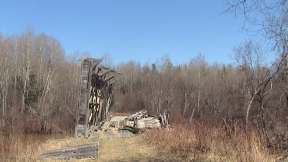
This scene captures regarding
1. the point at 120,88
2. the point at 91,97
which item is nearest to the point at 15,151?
the point at 91,97

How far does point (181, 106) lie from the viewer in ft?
163

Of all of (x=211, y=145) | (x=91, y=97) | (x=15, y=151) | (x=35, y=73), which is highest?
(x=35, y=73)

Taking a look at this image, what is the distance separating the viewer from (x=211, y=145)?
841 centimetres

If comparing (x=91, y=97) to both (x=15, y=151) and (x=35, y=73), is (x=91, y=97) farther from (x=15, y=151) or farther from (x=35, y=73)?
(x=35, y=73)

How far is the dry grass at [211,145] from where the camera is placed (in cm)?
679

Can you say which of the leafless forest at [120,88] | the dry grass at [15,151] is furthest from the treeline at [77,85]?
the dry grass at [15,151]

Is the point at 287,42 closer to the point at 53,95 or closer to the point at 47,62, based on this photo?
the point at 53,95

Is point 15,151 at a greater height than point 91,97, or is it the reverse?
point 91,97

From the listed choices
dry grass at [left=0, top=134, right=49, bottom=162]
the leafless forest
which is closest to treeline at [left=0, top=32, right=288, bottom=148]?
the leafless forest

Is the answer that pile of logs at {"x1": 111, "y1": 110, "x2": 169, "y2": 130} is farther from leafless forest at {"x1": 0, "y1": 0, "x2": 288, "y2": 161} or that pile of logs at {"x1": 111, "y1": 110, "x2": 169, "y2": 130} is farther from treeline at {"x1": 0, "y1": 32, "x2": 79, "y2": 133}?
treeline at {"x1": 0, "y1": 32, "x2": 79, "y2": 133}

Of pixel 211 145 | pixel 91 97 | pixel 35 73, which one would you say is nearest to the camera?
pixel 211 145

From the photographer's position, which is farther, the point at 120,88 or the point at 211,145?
the point at 120,88

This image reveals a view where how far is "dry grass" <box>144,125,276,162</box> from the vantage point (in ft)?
22.3

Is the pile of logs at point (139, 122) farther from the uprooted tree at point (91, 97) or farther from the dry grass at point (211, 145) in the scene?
the dry grass at point (211, 145)
